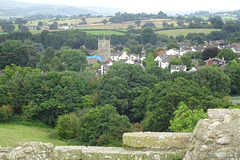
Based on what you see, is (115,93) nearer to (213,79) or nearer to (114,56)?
(213,79)

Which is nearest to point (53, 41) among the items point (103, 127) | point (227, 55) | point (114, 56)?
point (114, 56)

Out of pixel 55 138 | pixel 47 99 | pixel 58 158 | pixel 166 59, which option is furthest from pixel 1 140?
pixel 166 59

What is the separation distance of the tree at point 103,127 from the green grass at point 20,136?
246cm

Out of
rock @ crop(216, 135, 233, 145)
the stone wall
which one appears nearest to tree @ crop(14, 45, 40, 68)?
the stone wall

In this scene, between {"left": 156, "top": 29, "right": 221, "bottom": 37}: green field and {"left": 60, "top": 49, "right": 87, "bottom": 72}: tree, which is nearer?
{"left": 60, "top": 49, "right": 87, "bottom": 72}: tree

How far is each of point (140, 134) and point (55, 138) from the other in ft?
92.2

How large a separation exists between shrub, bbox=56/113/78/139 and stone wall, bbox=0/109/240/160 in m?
27.6

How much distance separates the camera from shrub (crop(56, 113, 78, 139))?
3438cm

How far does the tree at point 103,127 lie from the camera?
28.2m

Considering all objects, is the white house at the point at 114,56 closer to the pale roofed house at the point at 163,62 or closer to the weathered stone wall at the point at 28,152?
the pale roofed house at the point at 163,62

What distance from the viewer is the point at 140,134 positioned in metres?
7.07

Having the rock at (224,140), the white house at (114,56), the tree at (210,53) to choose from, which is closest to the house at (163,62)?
the tree at (210,53)

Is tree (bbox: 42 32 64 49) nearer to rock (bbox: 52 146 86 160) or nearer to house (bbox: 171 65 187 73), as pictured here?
house (bbox: 171 65 187 73)

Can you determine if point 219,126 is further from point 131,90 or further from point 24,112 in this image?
point 131,90
